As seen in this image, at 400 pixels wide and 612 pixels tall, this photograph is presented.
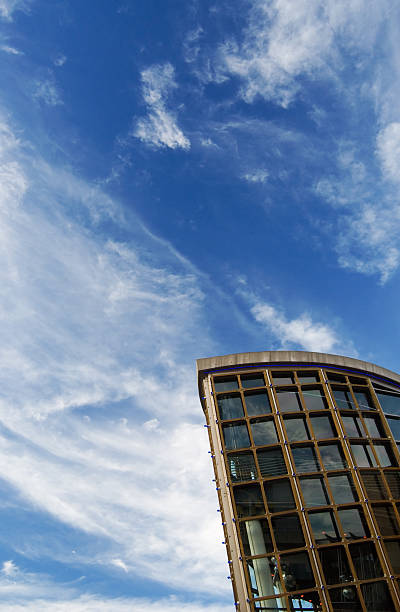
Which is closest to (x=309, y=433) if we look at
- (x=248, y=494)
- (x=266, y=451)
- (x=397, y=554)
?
(x=266, y=451)

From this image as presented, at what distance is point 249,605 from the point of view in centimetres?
2019

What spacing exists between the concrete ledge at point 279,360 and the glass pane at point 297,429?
4162 mm

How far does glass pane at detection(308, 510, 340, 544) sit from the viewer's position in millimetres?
22062

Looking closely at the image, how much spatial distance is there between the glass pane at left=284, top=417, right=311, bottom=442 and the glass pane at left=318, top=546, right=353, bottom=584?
244 inches

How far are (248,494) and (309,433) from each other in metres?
5.62

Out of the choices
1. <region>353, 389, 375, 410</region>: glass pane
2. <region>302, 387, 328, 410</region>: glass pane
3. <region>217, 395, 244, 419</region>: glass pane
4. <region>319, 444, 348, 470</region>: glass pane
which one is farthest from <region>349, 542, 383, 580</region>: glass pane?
<region>217, 395, 244, 419</region>: glass pane

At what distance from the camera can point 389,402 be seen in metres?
29.7

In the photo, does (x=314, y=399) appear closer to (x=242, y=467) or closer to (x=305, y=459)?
(x=305, y=459)

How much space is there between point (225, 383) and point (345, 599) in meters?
13.5

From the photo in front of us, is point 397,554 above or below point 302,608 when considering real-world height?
above

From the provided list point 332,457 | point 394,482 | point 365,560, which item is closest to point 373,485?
point 394,482

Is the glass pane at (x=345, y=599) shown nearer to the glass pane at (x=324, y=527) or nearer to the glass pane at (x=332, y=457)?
the glass pane at (x=324, y=527)

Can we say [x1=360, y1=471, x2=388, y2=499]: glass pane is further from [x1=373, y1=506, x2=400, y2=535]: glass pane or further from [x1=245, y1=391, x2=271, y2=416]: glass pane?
[x1=245, y1=391, x2=271, y2=416]: glass pane

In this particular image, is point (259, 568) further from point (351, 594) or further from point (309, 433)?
point (309, 433)
